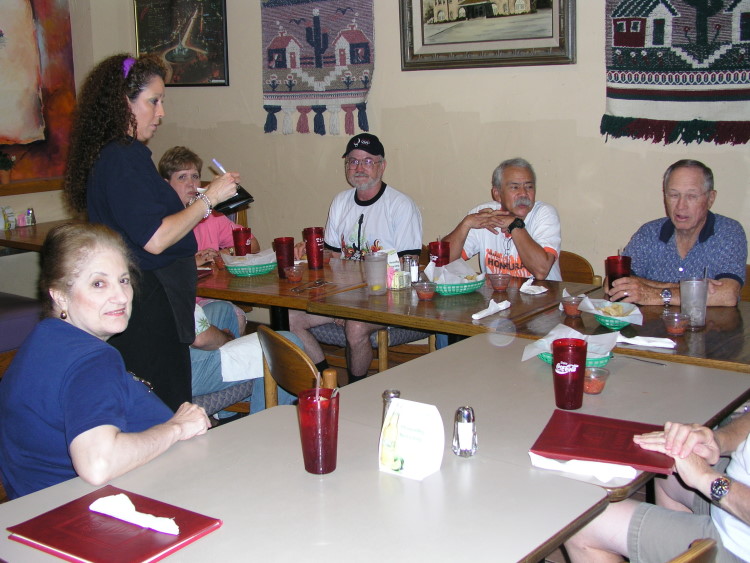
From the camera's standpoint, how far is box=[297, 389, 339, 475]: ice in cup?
1.59m

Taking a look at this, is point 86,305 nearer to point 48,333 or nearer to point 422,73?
point 48,333

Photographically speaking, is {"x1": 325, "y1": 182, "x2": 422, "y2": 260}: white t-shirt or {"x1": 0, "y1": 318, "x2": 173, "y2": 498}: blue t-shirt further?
{"x1": 325, "y1": 182, "x2": 422, "y2": 260}: white t-shirt

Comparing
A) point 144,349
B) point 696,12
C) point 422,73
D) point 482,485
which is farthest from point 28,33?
point 482,485

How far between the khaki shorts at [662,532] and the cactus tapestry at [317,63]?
3657 mm

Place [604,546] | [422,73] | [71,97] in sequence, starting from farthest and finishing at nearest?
1. [71,97]
2. [422,73]
3. [604,546]

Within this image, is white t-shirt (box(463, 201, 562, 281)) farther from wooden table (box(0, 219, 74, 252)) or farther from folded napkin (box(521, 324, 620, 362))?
wooden table (box(0, 219, 74, 252))

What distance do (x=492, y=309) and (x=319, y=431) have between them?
4.63 feet

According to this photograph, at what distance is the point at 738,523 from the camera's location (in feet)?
5.51

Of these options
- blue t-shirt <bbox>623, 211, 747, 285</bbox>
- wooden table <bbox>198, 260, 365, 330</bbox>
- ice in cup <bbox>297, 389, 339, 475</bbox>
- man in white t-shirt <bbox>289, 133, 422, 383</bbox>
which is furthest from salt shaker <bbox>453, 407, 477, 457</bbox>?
man in white t-shirt <bbox>289, 133, 422, 383</bbox>

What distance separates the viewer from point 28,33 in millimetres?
5875

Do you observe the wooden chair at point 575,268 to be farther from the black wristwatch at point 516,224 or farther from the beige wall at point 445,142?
the beige wall at point 445,142

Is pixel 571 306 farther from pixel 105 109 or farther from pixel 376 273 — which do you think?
pixel 105 109

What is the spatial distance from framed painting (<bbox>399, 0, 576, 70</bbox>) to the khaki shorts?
2.91 meters

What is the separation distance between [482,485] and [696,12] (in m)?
3.06
